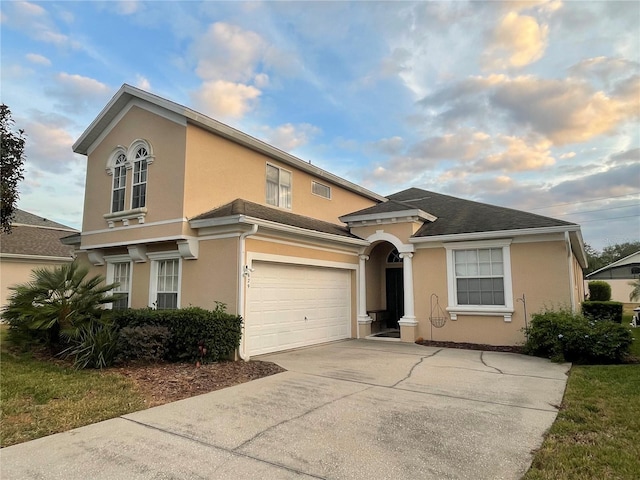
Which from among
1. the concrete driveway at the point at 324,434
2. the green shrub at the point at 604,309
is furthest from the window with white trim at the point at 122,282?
the green shrub at the point at 604,309

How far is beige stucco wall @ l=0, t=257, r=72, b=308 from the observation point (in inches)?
739

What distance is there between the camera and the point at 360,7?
10023 millimetres

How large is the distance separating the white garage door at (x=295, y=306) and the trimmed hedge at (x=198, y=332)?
74cm

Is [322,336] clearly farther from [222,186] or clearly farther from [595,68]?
[595,68]

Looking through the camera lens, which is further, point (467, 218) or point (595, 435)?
point (467, 218)

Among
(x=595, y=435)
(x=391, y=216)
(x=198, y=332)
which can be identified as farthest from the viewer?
(x=391, y=216)

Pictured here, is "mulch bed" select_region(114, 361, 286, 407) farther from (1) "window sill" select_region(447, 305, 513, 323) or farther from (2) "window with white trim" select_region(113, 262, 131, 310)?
(1) "window sill" select_region(447, 305, 513, 323)

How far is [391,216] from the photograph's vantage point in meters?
12.6

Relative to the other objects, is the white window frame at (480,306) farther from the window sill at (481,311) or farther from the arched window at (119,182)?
the arched window at (119,182)

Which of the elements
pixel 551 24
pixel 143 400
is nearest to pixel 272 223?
pixel 143 400

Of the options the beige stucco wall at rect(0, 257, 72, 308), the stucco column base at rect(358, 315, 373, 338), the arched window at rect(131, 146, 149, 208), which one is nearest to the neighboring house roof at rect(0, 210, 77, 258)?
the beige stucco wall at rect(0, 257, 72, 308)

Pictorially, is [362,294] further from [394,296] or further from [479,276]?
[479,276]

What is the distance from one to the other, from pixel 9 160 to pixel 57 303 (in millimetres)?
5724

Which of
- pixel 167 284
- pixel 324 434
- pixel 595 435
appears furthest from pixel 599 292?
pixel 324 434
